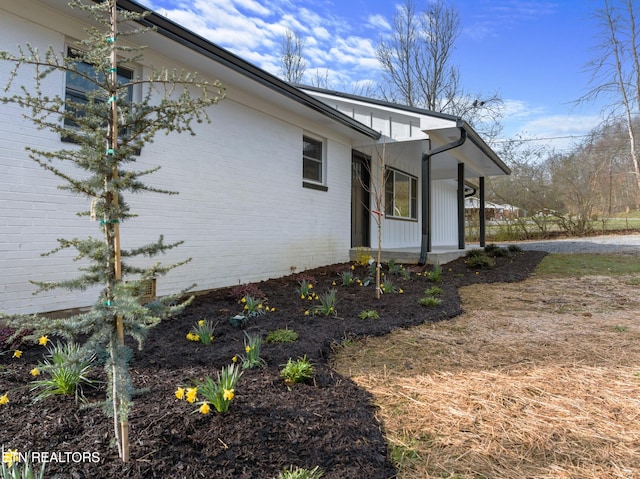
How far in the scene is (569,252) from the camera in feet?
43.0

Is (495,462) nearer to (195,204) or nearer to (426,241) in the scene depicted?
(195,204)

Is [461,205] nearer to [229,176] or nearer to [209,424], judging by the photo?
[229,176]

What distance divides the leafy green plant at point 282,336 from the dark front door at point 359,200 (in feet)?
20.1

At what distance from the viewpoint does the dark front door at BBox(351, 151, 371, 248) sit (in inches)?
370

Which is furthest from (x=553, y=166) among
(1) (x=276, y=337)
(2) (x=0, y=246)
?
(2) (x=0, y=246)

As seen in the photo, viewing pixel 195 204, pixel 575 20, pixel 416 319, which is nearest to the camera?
pixel 416 319

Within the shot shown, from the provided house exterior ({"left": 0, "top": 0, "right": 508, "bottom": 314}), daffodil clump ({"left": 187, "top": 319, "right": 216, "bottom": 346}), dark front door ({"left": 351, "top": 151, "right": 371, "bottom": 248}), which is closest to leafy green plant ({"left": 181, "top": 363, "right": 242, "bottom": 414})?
daffodil clump ({"left": 187, "top": 319, "right": 216, "bottom": 346})

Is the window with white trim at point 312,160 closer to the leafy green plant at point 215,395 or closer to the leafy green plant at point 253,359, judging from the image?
the leafy green plant at point 253,359

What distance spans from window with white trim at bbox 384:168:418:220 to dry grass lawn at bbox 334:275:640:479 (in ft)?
21.0

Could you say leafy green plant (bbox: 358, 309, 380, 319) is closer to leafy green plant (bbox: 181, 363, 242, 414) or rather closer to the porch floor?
leafy green plant (bbox: 181, 363, 242, 414)

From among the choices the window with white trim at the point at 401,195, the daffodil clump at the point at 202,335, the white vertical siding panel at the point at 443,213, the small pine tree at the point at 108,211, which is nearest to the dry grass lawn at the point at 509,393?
the daffodil clump at the point at 202,335

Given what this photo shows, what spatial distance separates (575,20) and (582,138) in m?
6.60

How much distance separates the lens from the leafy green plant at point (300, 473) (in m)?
1.50

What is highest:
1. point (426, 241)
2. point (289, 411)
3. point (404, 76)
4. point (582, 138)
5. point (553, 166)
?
point (404, 76)
